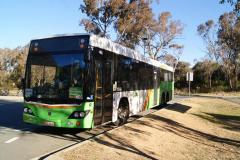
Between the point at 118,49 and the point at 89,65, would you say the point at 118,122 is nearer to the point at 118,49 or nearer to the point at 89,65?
the point at 118,49

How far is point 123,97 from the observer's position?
45.5 feet

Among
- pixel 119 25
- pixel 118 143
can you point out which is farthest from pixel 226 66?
pixel 118 143

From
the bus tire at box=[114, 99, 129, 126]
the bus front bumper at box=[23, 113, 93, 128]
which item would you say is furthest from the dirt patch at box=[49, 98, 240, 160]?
the bus front bumper at box=[23, 113, 93, 128]

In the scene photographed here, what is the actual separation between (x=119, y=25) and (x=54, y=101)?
1304 inches

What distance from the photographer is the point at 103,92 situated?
11.8 metres

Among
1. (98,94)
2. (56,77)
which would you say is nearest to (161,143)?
(98,94)

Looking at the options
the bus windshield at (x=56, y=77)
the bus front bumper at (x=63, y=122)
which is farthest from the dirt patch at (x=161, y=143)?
the bus windshield at (x=56, y=77)

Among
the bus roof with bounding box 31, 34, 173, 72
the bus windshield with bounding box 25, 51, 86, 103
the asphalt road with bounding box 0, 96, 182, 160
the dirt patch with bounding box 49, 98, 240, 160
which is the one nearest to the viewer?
the dirt patch with bounding box 49, 98, 240, 160

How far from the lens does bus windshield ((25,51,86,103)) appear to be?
10695mm

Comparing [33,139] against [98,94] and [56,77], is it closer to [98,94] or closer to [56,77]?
[56,77]

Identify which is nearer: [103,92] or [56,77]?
[56,77]

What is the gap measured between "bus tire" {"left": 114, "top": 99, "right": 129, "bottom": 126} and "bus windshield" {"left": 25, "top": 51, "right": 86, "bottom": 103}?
322 centimetres

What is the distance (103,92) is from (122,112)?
8.01 ft

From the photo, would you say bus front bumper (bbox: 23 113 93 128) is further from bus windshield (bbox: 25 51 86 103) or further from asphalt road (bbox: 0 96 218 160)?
bus windshield (bbox: 25 51 86 103)
